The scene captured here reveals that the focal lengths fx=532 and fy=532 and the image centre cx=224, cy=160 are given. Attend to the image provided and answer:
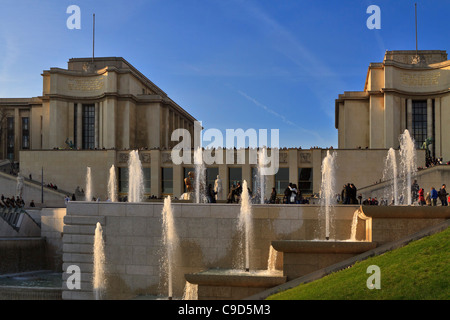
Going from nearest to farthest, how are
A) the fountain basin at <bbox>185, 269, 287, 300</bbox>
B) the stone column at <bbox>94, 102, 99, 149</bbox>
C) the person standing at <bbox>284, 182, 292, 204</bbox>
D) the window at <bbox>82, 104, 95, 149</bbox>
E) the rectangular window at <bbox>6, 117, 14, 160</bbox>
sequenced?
the fountain basin at <bbox>185, 269, 287, 300</bbox> < the person standing at <bbox>284, 182, 292, 204</bbox> < the stone column at <bbox>94, 102, 99, 149</bbox> < the window at <bbox>82, 104, 95, 149</bbox> < the rectangular window at <bbox>6, 117, 14, 160</bbox>

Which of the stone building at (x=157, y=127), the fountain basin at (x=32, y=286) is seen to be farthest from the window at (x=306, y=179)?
the fountain basin at (x=32, y=286)

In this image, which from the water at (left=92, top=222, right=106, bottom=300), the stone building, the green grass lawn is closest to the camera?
the green grass lawn

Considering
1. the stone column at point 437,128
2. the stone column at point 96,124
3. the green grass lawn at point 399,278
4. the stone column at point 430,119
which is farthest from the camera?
the stone column at point 96,124

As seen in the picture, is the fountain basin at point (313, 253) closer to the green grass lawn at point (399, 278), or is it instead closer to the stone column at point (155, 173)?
the green grass lawn at point (399, 278)

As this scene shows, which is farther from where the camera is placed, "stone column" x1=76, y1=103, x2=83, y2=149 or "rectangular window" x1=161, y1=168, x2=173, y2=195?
"stone column" x1=76, y1=103, x2=83, y2=149

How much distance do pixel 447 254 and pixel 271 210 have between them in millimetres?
7467

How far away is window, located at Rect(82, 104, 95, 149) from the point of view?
67.0 metres

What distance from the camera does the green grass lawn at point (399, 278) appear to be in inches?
485

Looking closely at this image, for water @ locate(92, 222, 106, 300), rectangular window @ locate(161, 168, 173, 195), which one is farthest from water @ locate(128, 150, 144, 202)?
water @ locate(92, 222, 106, 300)

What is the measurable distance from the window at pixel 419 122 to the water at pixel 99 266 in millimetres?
47722

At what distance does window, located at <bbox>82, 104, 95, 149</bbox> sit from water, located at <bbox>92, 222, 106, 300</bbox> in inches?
1872

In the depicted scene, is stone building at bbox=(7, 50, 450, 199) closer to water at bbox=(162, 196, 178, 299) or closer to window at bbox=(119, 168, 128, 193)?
window at bbox=(119, 168, 128, 193)

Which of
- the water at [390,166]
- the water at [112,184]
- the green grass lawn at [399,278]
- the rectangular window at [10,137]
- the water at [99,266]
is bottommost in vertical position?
the water at [99,266]
